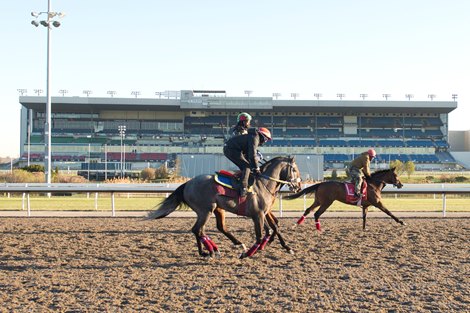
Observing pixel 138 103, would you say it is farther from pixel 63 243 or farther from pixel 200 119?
pixel 63 243

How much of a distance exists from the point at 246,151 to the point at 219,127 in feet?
209

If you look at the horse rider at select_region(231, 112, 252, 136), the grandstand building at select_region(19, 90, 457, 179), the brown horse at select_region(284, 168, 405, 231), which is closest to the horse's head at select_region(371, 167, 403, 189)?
the brown horse at select_region(284, 168, 405, 231)

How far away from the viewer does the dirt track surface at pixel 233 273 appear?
540 cm

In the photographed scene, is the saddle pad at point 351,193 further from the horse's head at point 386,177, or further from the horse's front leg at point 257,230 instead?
the horse's front leg at point 257,230

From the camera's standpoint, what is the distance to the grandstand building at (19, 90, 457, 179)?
6681 cm

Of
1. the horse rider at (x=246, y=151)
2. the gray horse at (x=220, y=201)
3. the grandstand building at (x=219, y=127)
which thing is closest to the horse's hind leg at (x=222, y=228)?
the gray horse at (x=220, y=201)

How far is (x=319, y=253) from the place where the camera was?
8641 millimetres

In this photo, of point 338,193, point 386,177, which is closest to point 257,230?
point 338,193

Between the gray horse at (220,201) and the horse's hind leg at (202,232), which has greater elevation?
the gray horse at (220,201)

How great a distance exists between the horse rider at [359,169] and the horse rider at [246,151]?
14.5 feet

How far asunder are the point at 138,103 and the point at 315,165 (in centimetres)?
3160

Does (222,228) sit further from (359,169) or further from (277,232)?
(359,169)

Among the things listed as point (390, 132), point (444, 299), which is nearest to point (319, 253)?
point (444, 299)

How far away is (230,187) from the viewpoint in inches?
314
